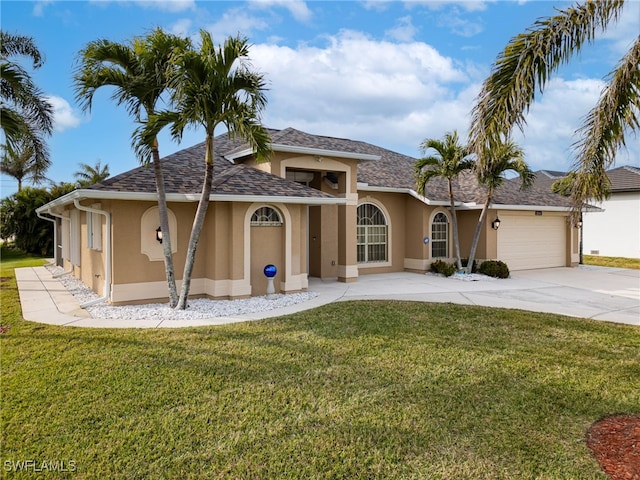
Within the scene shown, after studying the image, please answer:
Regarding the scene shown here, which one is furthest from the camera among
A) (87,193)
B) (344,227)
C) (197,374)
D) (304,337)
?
(344,227)

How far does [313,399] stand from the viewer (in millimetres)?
5289

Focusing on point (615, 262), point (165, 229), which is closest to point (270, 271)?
point (165, 229)

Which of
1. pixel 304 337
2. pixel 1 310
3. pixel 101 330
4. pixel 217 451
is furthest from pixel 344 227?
pixel 217 451

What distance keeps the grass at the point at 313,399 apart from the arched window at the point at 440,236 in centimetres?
1010

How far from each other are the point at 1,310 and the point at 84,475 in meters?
9.07

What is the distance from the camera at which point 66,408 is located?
4980 millimetres

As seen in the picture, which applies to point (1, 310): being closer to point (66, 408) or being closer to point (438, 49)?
point (66, 408)

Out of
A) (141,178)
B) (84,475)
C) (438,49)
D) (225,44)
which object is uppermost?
(438,49)

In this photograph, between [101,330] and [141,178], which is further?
[141,178]

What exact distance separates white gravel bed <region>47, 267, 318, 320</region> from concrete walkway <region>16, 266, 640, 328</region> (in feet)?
1.02

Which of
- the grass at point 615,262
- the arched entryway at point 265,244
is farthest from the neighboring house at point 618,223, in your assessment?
the arched entryway at point 265,244

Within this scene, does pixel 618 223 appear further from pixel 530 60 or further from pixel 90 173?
pixel 90 173

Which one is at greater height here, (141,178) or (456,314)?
(141,178)

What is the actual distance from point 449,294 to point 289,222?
5583 mm
